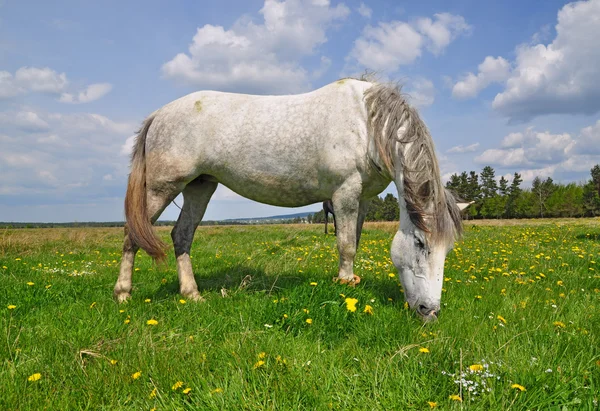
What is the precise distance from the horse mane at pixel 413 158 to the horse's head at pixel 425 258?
0.4 inches

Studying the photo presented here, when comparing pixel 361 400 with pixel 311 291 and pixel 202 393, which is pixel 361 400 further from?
pixel 311 291

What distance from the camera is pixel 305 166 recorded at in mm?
4492

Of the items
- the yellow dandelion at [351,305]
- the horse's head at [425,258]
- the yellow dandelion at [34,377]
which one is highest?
the horse's head at [425,258]

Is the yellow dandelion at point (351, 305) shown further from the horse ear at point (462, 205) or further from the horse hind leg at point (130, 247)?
the horse hind leg at point (130, 247)

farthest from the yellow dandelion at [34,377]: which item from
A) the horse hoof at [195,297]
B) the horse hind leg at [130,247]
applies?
the horse hind leg at [130,247]

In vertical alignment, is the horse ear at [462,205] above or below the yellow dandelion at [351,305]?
above

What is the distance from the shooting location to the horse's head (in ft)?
11.4

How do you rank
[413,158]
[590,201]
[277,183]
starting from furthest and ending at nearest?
1. [590,201]
2. [277,183]
3. [413,158]

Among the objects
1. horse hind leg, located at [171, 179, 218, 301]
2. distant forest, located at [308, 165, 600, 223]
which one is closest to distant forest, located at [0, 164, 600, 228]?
distant forest, located at [308, 165, 600, 223]

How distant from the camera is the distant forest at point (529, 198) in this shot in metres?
70.0

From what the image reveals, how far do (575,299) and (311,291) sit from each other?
304 cm

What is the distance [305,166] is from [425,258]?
179 centimetres

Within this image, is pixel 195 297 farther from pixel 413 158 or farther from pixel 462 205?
pixel 462 205

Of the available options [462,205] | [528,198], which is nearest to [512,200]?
[528,198]
